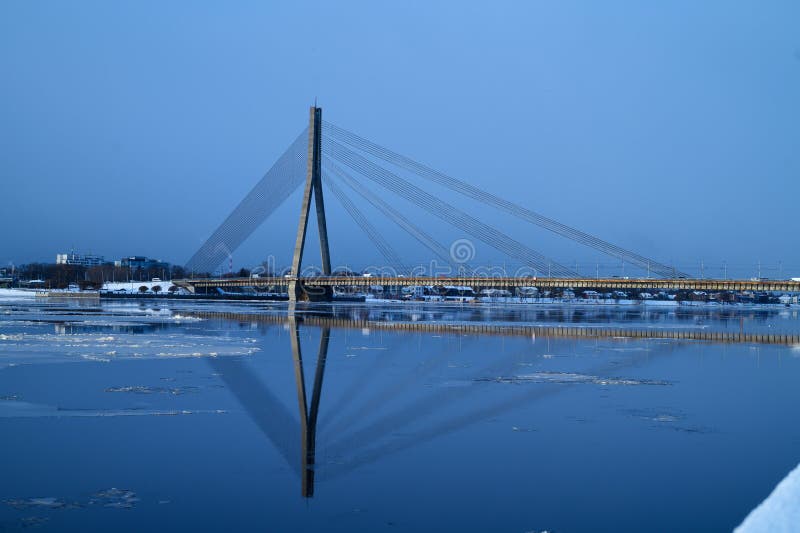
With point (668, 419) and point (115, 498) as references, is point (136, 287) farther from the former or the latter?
point (115, 498)

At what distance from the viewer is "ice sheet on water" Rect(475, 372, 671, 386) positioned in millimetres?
15227

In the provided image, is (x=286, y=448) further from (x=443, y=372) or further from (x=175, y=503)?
(x=443, y=372)

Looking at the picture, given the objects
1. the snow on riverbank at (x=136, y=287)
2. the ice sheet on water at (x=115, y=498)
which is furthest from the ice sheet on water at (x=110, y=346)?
the snow on riverbank at (x=136, y=287)

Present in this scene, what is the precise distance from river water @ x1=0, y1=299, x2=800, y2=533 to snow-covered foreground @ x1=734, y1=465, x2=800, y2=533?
13 cm

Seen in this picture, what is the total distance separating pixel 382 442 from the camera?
9539 millimetres

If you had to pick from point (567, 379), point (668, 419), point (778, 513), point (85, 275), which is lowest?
point (778, 513)

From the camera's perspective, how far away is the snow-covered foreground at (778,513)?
657 cm

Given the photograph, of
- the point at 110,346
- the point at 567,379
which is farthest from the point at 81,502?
the point at 110,346

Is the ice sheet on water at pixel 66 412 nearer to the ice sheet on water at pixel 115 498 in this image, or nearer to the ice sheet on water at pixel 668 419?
the ice sheet on water at pixel 115 498

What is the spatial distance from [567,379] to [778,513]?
8.71 m

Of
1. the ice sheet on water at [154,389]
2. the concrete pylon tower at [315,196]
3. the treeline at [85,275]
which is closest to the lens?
the ice sheet on water at [154,389]

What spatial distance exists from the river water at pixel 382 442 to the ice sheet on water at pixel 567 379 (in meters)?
0.08

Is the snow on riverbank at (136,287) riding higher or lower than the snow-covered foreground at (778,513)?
higher

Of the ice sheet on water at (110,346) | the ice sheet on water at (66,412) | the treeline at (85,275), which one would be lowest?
the ice sheet on water at (66,412)
